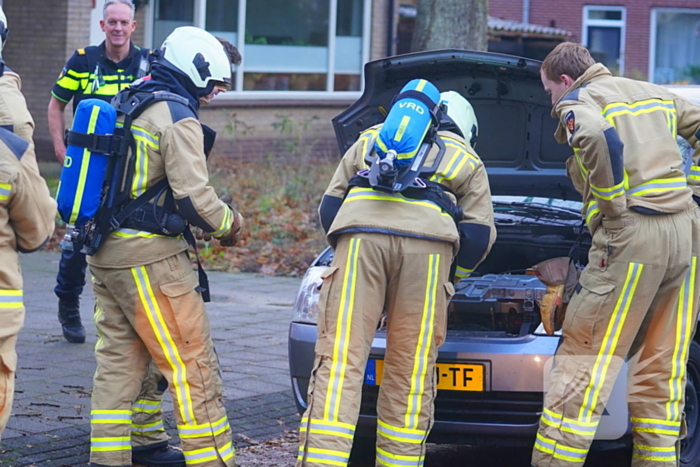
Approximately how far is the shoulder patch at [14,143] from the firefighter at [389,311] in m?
1.28

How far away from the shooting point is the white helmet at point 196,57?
427 centimetres

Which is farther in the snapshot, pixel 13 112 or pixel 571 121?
pixel 571 121

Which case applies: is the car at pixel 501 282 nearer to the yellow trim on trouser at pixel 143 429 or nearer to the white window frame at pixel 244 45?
the yellow trim on trouser at pixel 143 429

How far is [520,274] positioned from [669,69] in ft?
83.0

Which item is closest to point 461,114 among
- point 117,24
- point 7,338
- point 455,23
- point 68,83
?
point 7,338

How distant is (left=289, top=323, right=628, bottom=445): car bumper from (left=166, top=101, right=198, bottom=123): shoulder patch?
1.24 m

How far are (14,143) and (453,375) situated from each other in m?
1.97

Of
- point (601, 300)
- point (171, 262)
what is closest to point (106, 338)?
point (171, 262)

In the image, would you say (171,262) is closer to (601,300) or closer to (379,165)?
(379,165)

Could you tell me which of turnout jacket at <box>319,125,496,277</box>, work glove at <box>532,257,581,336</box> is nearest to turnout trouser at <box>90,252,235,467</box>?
turnout jacket at <box>319,125,496,277</box>

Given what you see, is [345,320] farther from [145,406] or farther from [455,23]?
[455,23]

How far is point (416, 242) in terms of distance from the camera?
4.00 meters

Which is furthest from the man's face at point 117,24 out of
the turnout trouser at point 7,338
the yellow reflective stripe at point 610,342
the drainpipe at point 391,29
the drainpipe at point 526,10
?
the drainpipe at point 526,10

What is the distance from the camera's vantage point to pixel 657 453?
4.22 m
